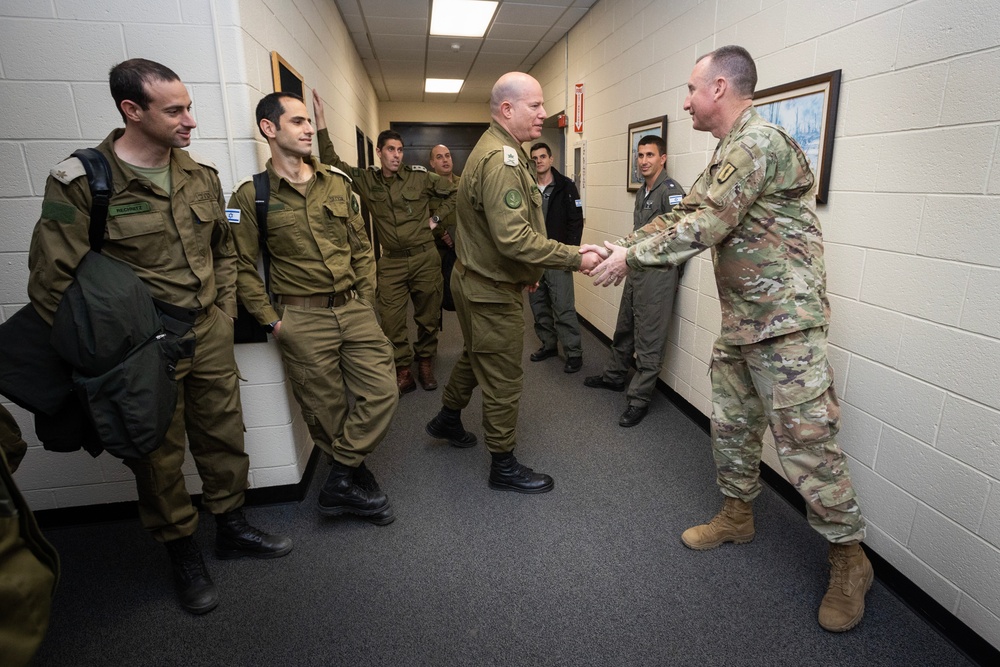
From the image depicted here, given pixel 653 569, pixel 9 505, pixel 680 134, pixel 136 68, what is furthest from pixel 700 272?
pixel 9 505

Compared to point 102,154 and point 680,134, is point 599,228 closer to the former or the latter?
point 680,134

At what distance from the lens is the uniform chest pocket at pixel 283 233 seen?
1.99 m

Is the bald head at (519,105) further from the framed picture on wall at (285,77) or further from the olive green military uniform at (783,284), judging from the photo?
the framed picture on wall at (285,77)

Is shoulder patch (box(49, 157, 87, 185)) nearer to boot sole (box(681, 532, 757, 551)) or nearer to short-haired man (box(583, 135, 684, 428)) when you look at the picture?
boot sole (box(681, 532, 757, 551))

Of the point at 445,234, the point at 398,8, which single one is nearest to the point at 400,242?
the point at 445,234

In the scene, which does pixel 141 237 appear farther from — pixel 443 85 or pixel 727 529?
pixel 443 85

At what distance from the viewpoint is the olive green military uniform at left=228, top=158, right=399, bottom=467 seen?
2004 mm

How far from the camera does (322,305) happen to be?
82.4 inches

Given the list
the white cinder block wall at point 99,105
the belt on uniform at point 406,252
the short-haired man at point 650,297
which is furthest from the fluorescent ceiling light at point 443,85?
the white cinder block wall at point 99,105

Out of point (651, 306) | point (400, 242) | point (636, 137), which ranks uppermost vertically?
point (636, 137)

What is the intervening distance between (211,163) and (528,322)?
359 cm

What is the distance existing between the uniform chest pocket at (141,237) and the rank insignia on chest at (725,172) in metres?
1.66

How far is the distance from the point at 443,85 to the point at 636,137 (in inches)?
191

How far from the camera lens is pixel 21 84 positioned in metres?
1.80
